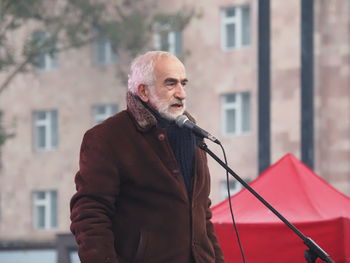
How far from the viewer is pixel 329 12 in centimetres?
3084

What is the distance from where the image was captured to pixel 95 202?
4723 millimetres

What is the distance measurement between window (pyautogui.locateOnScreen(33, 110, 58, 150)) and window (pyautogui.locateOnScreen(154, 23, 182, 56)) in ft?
16.0

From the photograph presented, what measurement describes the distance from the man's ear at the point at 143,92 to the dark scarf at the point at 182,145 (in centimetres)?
3

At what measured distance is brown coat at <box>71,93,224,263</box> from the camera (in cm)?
471

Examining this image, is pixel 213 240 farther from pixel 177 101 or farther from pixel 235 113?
pixel 235 113

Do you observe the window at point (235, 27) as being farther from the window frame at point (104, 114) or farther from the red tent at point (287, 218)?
the red tent at point (287, 218)

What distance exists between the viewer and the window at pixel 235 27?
33250 millimetres

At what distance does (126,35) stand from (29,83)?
569cm

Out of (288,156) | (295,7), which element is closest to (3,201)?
(295,7)

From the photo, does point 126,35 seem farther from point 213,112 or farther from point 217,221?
point 217,221

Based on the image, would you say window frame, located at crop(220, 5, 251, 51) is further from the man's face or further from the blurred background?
the man's face

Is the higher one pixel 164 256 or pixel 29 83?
pixel 29 83

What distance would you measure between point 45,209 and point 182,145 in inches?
1322

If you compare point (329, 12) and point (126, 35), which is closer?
point (329, 12)
